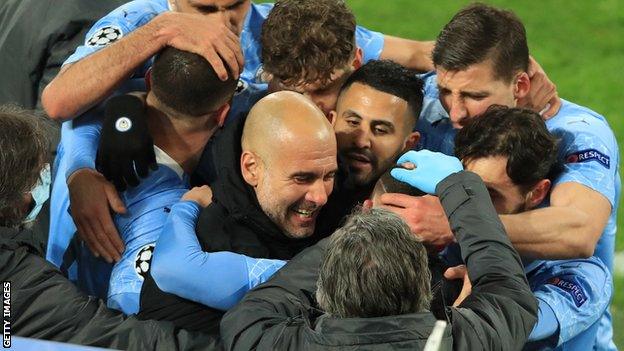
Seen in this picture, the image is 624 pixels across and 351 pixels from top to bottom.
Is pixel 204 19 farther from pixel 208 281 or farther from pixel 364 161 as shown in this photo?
pixel 208 281

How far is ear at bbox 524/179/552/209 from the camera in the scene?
13.9ft

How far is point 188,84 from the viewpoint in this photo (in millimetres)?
4195

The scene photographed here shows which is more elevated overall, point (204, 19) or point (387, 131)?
point (204, 19)

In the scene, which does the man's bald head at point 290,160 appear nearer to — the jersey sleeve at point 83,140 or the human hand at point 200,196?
the human hand at point 200,196

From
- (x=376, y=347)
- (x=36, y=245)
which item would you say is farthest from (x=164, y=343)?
(x=376, y=347)

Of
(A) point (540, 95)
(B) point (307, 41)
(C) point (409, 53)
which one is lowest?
(C) point (409, 53)

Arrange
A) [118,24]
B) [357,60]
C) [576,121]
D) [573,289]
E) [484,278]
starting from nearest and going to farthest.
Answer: [484,278] → [573,289] → [576,121] → [357,60] → [118,24]

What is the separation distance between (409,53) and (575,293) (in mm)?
1606

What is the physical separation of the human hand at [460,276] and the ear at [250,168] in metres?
0.71

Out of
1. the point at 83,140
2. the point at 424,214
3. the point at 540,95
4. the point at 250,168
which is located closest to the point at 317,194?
the point at 250,168

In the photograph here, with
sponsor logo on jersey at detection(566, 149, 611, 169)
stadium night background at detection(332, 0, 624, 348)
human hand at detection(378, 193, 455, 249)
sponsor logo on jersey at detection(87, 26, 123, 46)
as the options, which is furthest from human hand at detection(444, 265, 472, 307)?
stadium night background at detection(332, 0, 624, 348)

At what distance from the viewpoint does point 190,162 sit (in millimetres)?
4488

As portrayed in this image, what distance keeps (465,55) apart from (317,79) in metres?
0.55

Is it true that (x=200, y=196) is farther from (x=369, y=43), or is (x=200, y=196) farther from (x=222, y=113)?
(x=369, y=43)
